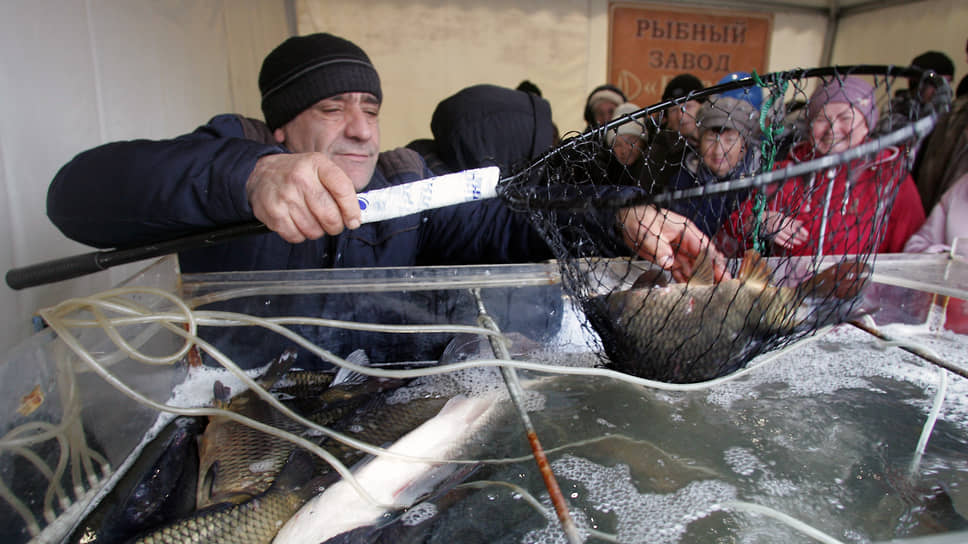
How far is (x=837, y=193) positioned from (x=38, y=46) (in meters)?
2.00

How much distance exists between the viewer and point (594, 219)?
34.4 inches

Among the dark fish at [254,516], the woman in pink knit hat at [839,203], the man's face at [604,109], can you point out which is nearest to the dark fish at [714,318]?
the woman in pink knit hat at [839,203]

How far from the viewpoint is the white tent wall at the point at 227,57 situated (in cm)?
127

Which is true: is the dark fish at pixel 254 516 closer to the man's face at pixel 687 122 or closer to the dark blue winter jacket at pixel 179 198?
the dark blue winter jacket at pixel 179 198

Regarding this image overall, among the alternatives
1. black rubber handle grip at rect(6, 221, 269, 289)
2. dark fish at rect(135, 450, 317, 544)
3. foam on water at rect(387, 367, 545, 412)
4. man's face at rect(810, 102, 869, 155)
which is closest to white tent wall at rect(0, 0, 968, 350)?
black rubber handle grip at rect(6, 221, 269, 289)

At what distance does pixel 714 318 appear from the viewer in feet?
2.89

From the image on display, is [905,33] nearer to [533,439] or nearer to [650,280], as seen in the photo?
[650,280]

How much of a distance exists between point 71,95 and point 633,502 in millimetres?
1860

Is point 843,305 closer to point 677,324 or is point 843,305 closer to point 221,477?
point 677,324

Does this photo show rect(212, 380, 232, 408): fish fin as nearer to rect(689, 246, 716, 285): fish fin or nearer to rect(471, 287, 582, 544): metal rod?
rect(471, 287, 582, 544): metal rod

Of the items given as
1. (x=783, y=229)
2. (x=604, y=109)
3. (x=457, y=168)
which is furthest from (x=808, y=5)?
(x=783, y=229)

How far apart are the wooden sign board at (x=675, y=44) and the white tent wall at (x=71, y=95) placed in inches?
143

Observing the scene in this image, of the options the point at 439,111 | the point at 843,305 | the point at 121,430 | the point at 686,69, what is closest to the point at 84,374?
the point at 121,430

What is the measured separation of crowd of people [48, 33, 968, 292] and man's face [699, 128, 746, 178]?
0.01 meters
